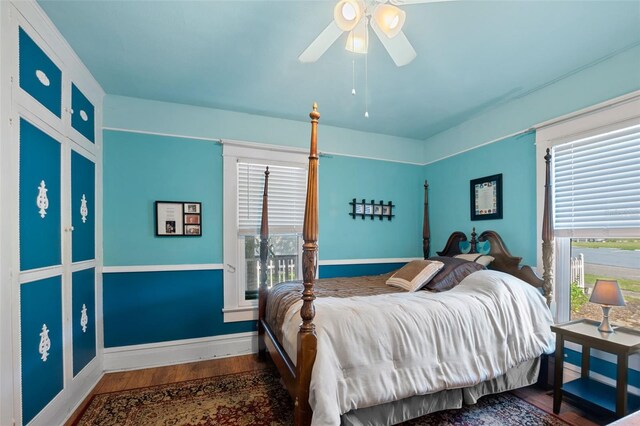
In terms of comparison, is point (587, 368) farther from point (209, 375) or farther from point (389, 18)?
point (209, 375)

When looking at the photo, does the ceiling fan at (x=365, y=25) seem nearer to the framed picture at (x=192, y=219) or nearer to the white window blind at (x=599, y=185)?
the white window blind at (x=599, y=185)

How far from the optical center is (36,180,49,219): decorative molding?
72.6 inches

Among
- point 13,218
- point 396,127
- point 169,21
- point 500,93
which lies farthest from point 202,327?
point 500,93

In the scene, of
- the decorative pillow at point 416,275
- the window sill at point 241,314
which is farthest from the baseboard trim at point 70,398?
the decorative pillow at point 416,275

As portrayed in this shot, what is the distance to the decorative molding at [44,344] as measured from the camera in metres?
1.82

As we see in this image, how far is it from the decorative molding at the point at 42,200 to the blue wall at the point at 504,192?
3894 mm

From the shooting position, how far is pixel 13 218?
159 centimetres

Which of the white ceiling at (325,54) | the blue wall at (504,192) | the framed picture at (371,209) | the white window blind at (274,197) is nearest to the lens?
the white ceiling at (325,54)

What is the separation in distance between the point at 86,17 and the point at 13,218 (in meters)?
1.32

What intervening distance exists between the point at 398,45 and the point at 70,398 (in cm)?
331

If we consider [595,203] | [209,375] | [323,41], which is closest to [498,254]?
[595,203]

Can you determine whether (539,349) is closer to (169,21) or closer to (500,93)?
(500,93)

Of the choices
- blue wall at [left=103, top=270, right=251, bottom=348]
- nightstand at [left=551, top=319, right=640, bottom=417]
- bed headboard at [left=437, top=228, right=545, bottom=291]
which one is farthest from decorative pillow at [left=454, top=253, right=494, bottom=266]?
blue wall at [left=103, top=270, right=251, bottom=348]

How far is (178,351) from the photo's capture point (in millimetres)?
3008
